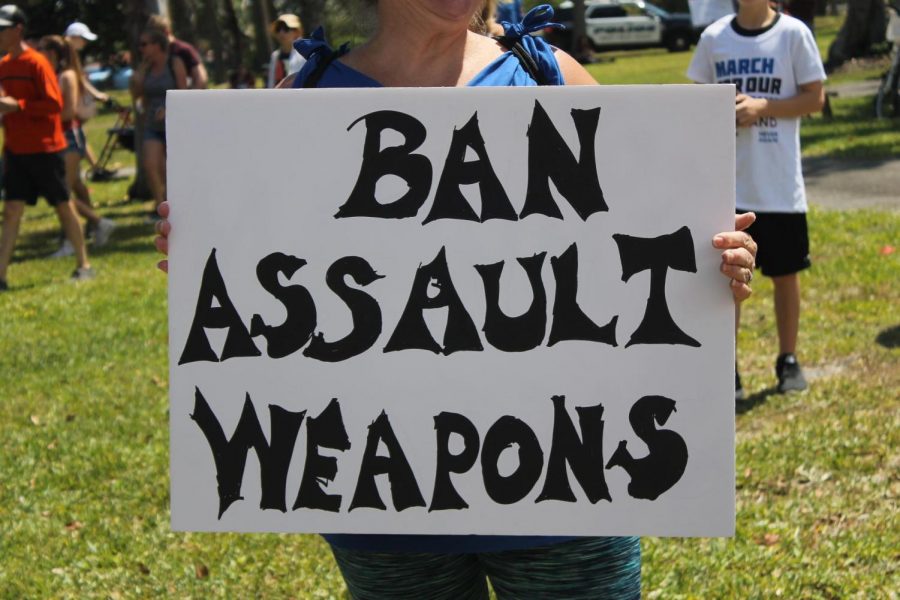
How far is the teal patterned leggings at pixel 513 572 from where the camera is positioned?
207 centimetres

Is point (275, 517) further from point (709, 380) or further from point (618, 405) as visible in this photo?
point (709, 380)

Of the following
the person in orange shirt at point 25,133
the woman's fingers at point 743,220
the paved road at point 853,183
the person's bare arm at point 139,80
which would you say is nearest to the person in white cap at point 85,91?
the person's bare arm at point 139,80

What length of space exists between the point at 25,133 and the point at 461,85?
24.6ft

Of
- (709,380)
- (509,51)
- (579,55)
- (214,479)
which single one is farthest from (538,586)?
(579,55)

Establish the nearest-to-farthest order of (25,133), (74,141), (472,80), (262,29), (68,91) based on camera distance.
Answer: (472,80)
(25,133)
(68,91)
(74,141)
(262,29)

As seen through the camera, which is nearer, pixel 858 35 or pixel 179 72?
pixel 179 72

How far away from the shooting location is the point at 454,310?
6.59ft

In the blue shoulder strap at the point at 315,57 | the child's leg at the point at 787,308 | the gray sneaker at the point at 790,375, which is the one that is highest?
the blue shoulder strap at the point at 315,57

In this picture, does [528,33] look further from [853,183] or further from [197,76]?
[197,76]

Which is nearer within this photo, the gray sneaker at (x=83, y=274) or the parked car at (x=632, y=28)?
the gray sneaker at (x=83, y=274)

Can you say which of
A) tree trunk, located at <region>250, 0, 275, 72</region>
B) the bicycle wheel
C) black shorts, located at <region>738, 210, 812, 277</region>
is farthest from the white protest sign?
tree trunk, located at <region>250, 0, 275, 72</region>

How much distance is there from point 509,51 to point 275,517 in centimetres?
100

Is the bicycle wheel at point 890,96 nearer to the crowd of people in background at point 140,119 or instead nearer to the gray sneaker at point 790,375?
the crowd of people in background at point 140,119

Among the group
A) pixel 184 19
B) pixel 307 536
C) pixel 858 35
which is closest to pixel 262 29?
pixel 184 19
